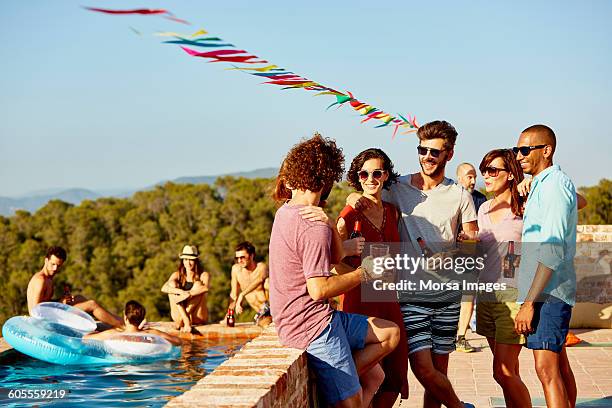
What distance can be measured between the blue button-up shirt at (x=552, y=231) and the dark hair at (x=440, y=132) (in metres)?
0.68

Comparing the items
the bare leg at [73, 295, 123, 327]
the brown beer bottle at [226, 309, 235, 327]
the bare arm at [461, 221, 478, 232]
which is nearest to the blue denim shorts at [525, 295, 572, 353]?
the bare arm at [461, 221, 478, 232]

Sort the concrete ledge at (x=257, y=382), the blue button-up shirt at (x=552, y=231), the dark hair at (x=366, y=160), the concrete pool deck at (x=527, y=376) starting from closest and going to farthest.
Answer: the concrete ledge at (x=257, y=382) < the blue button-up shirt at (x=552, y=231) < the dark hair at (x=366, y=160) < the concrete pool deck at (x=527, y=376)

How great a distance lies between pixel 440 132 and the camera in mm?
5086

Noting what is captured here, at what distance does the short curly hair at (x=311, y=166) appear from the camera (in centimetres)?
424

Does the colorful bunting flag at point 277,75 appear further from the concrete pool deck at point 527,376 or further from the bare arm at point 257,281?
the bare arm at point 257,281

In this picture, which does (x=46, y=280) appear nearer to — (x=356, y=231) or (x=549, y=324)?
(x=356, y=231)

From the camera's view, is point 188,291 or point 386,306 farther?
point 188,291

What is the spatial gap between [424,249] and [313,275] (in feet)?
3.93

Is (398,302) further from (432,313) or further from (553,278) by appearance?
(553,278)

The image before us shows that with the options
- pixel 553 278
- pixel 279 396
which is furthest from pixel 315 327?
pixel 553 278

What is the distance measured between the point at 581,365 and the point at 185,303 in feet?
17.2

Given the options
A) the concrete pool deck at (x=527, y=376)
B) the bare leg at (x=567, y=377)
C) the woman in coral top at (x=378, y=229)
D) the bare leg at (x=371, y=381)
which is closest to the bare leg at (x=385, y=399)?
the woman in coral top at (x=378, y=229)

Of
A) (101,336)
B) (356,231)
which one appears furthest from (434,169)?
(101,336)

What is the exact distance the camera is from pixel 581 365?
8.05 metres
